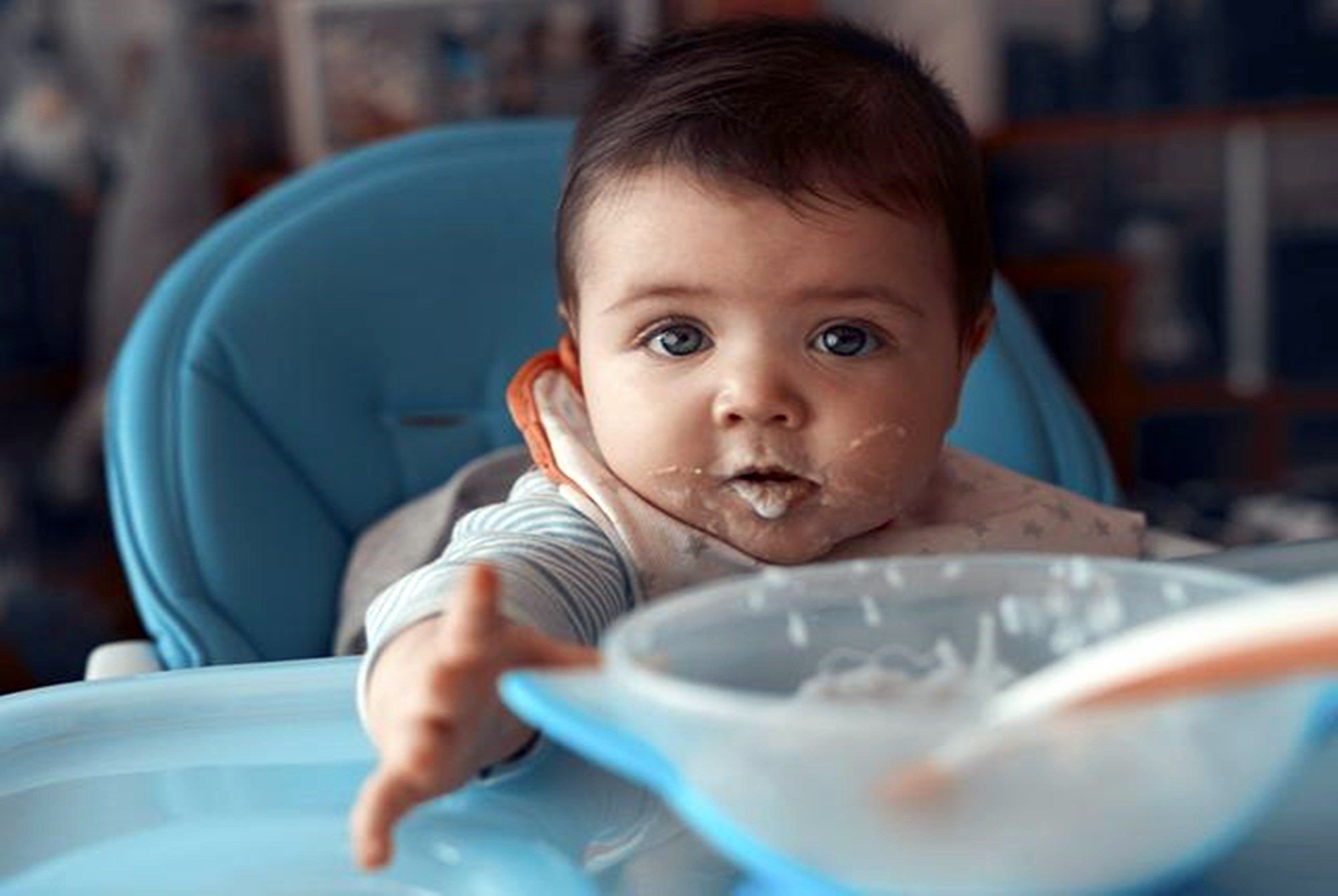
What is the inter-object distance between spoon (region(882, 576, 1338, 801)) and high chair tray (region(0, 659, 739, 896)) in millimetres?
185

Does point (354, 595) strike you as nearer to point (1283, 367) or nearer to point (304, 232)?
point (304, 232)

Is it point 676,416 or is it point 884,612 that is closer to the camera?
point 884,612

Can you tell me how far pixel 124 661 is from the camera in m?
0.96

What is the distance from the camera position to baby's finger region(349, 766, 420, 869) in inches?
17.6

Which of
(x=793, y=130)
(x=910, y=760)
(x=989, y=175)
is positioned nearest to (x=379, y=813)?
(x=910, y=760)

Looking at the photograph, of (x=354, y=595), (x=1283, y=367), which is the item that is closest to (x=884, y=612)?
(x=354, y=595)

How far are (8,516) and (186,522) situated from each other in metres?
1.79

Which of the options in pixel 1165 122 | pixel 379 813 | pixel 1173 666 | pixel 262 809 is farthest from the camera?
pixel 1165 122

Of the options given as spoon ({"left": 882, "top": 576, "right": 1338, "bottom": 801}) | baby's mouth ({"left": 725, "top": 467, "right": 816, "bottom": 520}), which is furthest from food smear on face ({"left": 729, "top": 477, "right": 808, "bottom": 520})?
spoon ({"left": 882, "top": 576, "right": 1338, "bottom": 801})

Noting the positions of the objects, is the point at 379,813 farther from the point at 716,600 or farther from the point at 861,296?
the point at 861,296

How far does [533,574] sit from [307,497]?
1.58ft

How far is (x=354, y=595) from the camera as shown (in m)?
1.06

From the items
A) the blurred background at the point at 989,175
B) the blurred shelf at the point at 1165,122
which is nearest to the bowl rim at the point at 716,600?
the blurred background at the point at 989,175

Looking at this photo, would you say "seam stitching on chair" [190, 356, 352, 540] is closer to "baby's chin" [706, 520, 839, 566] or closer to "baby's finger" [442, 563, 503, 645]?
"baby's chin" [706, 520, 839, 566]
